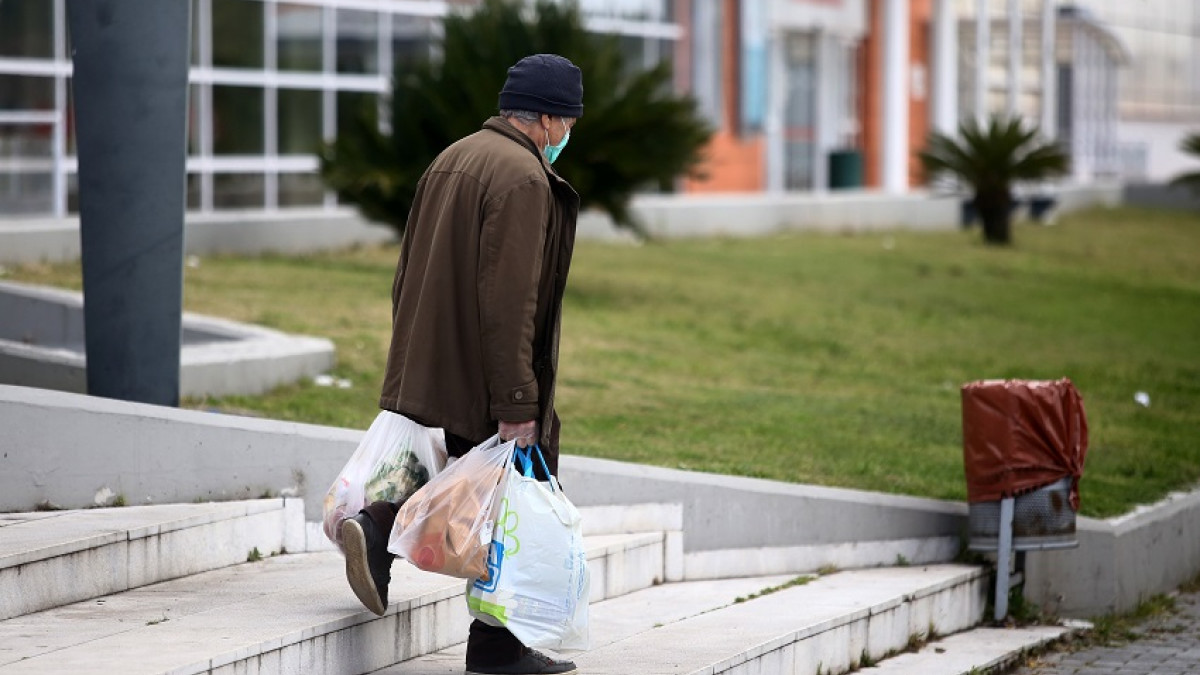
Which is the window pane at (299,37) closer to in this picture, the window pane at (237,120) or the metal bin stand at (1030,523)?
the window pane at (237,120)

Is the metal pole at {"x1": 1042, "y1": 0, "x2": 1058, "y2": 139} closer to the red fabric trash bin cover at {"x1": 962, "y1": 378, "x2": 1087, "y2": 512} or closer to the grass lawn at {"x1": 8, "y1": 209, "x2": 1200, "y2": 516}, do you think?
the grass lawn at {"x1": 8, "y1": 209, "x2": 1200, "y2": 516}

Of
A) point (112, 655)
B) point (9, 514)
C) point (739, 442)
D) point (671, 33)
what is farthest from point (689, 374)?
point (671, 33)

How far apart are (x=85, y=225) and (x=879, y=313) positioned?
403 inches

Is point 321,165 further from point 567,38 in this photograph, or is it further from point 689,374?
point 689,374

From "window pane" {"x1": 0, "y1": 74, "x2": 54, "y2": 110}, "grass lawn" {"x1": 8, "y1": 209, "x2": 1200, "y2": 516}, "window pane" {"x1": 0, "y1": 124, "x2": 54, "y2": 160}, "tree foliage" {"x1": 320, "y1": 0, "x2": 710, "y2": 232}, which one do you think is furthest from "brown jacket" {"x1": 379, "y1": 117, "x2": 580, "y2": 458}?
"window pane" {"x1": 0, "y1": 124, "x2": 54, "y2": 160}

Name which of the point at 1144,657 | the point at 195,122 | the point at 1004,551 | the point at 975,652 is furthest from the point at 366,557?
the point at 195,122

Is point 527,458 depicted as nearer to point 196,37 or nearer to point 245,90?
point 196,37

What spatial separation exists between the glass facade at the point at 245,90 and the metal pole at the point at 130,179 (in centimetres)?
875

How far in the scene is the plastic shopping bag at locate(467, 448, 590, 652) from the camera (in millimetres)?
4863

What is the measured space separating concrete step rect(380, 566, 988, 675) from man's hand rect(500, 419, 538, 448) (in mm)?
899

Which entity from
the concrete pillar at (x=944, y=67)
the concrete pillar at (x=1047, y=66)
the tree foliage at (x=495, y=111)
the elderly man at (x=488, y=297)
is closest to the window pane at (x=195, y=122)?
the tree foliage at (x=495, y=111)

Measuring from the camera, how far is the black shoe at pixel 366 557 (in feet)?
16.2

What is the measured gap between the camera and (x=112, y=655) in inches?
186

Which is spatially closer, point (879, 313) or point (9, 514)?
point (9, 514)
